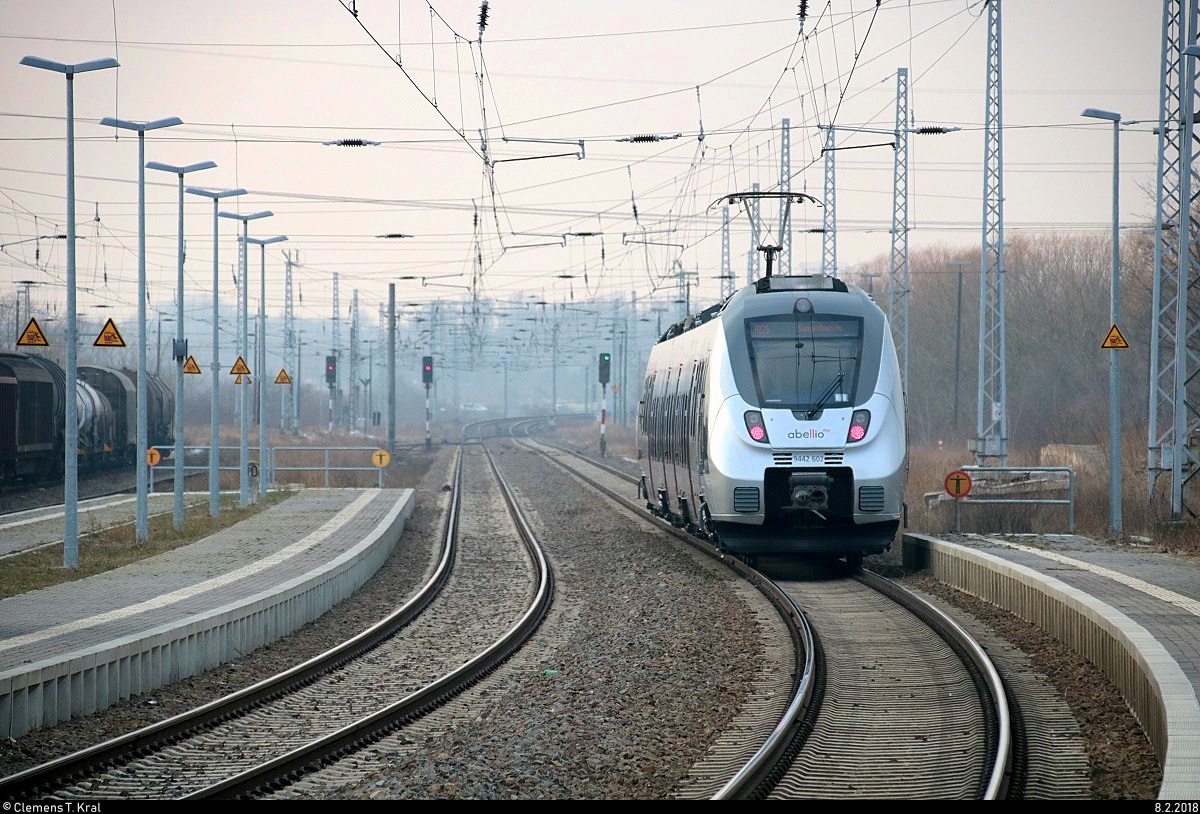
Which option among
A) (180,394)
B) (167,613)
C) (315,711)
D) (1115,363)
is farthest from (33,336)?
(1115,363)

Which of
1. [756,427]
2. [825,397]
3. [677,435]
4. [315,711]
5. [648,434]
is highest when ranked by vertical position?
[825,397]

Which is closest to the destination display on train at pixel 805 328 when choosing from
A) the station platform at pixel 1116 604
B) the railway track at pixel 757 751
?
the station platform at pixel 1116 604

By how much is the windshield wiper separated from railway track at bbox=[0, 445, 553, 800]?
160 inches

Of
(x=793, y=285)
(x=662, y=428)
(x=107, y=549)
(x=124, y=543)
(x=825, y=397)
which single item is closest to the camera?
(x=825, y=397)

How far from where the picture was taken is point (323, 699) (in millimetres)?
10680

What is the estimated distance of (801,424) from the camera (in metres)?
17.0

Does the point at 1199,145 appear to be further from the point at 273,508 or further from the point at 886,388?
the point at 273,508

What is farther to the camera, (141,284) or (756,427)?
(141,284)

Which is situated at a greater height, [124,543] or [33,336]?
[33,336]

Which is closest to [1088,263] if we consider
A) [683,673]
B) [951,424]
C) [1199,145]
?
[951,424]

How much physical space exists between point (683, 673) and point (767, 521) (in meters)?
6.28

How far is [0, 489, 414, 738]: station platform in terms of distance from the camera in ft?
31.1

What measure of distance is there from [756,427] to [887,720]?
7.87 meters

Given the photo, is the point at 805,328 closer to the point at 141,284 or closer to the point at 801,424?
the point at 801,424
